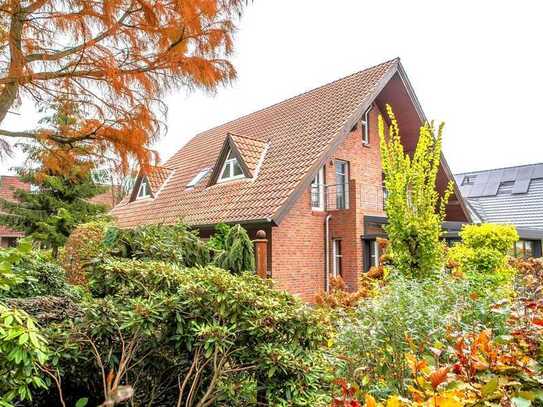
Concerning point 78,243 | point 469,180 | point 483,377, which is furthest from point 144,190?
point 469,180

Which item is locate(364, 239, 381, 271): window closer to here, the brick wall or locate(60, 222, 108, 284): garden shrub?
the brick wall

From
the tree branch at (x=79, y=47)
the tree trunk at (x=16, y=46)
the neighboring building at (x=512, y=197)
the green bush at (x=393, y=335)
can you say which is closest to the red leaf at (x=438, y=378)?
the green bush at (x=393, y=335)

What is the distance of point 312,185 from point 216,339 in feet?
30.9

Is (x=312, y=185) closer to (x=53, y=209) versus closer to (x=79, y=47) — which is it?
(x=79, y=47)

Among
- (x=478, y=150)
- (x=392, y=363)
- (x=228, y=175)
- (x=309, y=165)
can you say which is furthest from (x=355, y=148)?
(x=478, y=150)

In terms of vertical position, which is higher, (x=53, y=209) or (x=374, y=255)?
(x=53, y=209)

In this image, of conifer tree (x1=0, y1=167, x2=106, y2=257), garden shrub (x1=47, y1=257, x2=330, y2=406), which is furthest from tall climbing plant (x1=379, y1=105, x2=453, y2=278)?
conifer tree (x1=0, y1=167, x2=106, y2=257)

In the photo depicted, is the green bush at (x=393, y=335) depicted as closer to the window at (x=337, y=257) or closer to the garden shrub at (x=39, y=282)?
the garden shrub at (x=39, y=282)

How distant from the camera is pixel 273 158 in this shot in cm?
1267

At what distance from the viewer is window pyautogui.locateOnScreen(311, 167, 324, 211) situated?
12.0 metres

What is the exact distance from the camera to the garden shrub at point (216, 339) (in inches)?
114

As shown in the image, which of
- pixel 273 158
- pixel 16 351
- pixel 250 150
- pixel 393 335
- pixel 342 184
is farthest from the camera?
pixel 250 150

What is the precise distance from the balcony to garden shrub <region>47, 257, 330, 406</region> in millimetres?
8806

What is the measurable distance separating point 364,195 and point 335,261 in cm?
227
